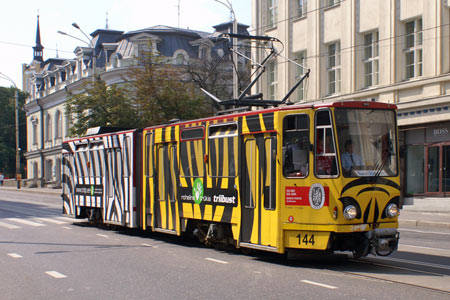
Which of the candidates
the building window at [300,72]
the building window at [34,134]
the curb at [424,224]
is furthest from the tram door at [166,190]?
the building window at [34,134]

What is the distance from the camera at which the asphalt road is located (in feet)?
26.6

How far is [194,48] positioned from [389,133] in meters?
44.4

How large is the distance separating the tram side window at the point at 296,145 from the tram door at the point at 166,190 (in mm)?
3833

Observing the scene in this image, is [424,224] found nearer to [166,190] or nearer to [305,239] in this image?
[166,190]

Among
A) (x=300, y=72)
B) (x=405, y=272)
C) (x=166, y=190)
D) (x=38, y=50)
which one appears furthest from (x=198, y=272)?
(x=38, y=50)

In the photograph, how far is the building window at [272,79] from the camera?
32.9 m

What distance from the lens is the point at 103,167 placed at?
17.0 meters

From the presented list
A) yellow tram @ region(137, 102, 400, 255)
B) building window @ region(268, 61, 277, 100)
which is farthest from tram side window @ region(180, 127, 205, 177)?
building window @ region(268, 61, 277, 100)

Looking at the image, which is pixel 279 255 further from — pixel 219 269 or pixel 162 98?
pixel 162 98

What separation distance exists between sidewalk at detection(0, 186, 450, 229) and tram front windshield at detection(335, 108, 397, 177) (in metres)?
9.23

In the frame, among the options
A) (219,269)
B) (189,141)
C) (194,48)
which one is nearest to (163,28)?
(194,48)

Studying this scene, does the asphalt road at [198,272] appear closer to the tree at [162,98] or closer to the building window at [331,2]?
the tree at [162,98]

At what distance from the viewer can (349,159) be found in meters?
9.91

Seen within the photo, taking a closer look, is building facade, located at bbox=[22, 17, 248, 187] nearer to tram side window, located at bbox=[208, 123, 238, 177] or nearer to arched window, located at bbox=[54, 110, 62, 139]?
arched window, located at bbox=[54, 110, 62, 139]
